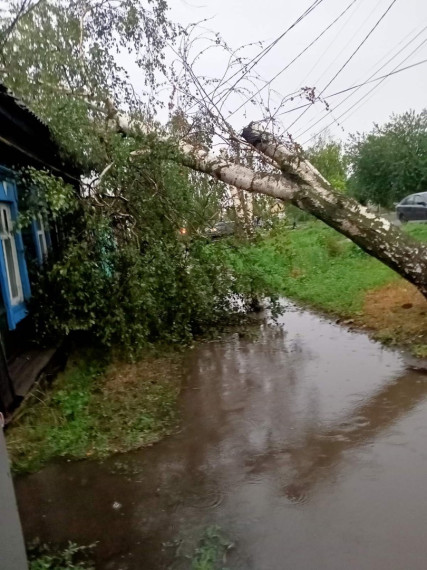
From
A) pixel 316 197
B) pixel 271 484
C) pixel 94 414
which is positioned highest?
pixel 316 197

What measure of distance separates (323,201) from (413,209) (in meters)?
14.5

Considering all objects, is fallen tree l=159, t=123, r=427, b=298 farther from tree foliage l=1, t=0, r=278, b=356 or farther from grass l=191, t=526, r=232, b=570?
grass l=191, t=526, r=232, b=570

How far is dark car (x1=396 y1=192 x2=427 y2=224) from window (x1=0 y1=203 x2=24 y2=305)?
16.8 m

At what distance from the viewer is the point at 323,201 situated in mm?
7758

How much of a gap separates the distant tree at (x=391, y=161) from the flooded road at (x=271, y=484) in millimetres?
21015

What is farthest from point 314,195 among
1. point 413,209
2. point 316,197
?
point 413,209

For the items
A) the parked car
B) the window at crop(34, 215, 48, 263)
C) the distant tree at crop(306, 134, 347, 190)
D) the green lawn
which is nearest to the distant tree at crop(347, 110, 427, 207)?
the distant tree at crop(306, 134, 347, 190)

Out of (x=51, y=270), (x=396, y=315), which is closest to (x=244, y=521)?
(x=51, y=270)

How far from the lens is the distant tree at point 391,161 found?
25.6 m

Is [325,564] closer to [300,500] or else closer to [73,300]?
[300,500]

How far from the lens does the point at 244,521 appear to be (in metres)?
3.73

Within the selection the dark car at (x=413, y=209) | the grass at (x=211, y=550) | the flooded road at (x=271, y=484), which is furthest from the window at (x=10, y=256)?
the dark car at (x=413, y=209)

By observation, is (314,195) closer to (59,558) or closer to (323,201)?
(323,201)

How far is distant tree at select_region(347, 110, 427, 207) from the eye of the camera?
25594 mm
